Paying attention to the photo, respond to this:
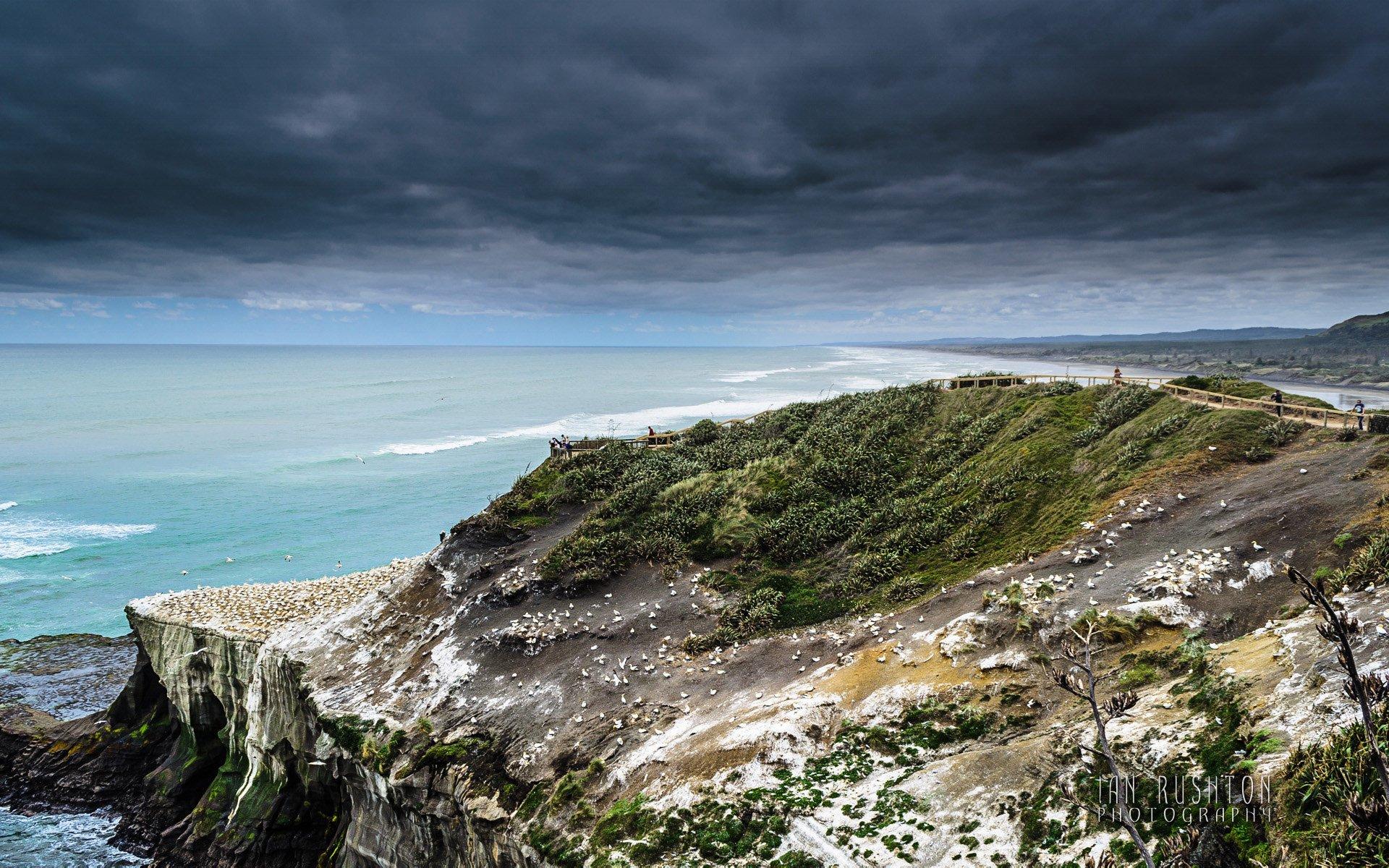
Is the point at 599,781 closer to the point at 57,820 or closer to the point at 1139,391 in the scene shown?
the point at 1139,391

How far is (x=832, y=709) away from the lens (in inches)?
664

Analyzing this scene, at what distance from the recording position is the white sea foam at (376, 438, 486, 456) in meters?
80.1

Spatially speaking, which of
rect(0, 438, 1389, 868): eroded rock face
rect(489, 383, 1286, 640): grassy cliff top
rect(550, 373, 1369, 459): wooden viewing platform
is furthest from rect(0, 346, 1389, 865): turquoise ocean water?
rect(489, 383, 1286, 640): grassy cliff top

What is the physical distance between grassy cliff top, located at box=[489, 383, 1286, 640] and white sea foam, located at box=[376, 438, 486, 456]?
51.5m

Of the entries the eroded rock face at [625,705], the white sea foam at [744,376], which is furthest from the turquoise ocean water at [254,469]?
the eroded rock face at [625,705]

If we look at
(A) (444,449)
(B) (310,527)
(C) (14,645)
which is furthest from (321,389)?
A: (C) (14,645)

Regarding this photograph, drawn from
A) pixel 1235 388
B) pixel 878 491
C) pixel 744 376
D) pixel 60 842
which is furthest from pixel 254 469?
pixel 744 376

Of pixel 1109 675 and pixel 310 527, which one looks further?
pixel 310 527

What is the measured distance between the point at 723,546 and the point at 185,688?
2428 cm

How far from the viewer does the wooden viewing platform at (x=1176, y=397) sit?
74.4 ft

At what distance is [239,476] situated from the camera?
69.8 m

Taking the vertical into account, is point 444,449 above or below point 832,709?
above

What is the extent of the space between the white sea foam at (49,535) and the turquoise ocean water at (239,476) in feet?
0.58

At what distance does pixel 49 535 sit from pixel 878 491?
63392mm
